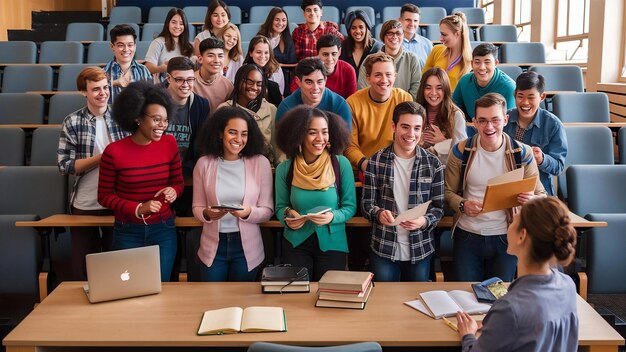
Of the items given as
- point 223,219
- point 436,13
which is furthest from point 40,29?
point 223,219

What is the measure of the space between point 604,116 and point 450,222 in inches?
105

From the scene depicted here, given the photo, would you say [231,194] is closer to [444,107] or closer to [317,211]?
[317,211]

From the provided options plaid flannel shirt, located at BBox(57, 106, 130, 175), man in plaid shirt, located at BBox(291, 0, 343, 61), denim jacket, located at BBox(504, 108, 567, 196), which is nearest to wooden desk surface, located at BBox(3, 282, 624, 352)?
plaid flannel shirt, located at BBox(57, 106, 130, 175)

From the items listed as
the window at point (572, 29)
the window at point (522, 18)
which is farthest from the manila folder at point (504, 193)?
the window at point (522, 18)

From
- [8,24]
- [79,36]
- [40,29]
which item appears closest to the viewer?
[79,36]

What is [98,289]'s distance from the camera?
2.56m

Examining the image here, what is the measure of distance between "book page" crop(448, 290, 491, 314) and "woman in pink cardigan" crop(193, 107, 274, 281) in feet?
3.47

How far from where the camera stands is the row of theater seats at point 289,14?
850 centimetres

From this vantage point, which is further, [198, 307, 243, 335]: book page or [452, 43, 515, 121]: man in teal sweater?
[452, 43, 515, 121]: man in teal sweater

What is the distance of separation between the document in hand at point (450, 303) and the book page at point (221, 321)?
74cm

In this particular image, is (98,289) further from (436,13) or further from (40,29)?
(40,29)

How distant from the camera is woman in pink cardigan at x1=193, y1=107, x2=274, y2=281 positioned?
10.4 feet

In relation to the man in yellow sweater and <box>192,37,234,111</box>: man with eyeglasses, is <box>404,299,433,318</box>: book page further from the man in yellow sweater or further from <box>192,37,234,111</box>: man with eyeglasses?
<box>192,37,234,111</box>: man with eyeglasses

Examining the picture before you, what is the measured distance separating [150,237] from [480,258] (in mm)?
1672
